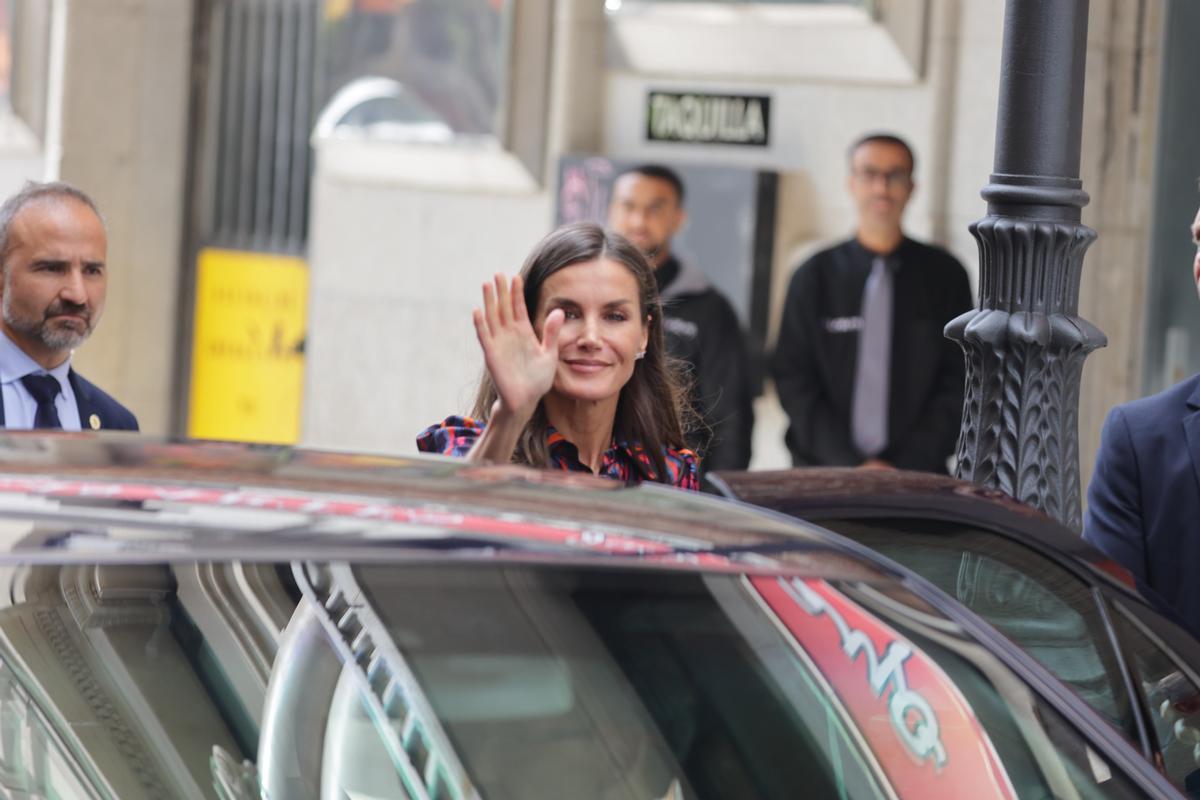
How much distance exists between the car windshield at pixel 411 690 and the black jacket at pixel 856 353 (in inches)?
221

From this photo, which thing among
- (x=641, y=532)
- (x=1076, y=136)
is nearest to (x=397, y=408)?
(x=1076, y=136)

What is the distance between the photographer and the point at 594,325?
4117 mm

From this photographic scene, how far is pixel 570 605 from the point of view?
2328mm

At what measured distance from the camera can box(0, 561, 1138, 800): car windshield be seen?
7.41 ft

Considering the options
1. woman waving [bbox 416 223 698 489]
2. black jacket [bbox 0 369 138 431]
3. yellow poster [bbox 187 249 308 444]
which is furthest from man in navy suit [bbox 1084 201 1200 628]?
yellow poster [bbox 187 249 308 444]

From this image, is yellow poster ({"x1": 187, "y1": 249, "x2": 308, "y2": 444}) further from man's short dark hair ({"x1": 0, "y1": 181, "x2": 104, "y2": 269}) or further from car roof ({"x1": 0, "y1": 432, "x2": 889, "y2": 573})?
car roof ({"x1": 0, "y1": 432, "x2": 889, "y2": 573})

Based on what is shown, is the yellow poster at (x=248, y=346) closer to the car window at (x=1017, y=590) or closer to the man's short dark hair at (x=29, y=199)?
the man's short dark hair at (x=29, y=199)

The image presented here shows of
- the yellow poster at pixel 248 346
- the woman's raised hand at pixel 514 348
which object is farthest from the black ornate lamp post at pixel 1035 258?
the yellow poster at pixel 248 346

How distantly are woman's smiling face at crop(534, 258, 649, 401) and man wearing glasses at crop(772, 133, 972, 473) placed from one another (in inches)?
152

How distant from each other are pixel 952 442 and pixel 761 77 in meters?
2.47

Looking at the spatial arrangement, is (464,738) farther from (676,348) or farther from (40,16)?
(40,16)

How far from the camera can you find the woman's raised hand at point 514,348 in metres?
3.78

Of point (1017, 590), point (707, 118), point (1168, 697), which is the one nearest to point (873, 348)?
point (707, 118)

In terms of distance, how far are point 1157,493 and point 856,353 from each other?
384 cm
